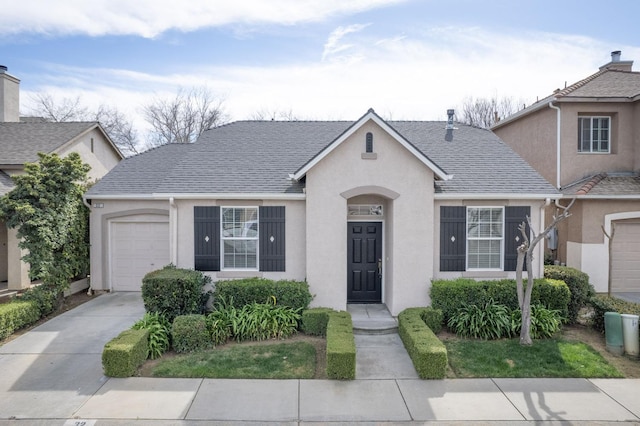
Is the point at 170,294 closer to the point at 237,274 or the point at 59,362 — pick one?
the point at 237,274

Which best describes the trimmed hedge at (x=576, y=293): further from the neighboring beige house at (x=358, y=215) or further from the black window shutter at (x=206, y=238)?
the black window shutter at (x=206, y=238)

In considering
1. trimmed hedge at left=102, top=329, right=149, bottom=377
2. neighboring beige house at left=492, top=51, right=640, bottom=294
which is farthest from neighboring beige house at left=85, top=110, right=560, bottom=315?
neighboring beige house at left=492, top=51, right=640, bottom=294

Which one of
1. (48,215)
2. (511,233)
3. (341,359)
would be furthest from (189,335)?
(511,233)

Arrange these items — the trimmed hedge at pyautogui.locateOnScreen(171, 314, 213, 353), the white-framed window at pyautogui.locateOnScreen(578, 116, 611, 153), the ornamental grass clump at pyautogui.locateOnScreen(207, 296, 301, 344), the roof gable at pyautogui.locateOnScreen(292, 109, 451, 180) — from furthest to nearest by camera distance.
→ the white-framed window at pyautogui.locateOnScreen(578, 116, 611, 153), the roof gable at pyautogui.locateOnScreen(292, 109, 451, 180), the ornamental grass clump at pyautogui.locateOnScreen(207, 296, 301, 344), the trimmed hedge at pyautogui.locateOnScreen(171, 314, 213, 353)

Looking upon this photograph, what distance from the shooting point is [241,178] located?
35.6ft

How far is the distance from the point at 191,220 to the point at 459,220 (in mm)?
6790

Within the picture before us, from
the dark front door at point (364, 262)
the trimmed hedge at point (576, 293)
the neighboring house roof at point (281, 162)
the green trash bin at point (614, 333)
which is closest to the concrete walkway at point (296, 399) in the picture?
the green trash bin at point (614, 333)

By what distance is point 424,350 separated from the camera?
713 cm

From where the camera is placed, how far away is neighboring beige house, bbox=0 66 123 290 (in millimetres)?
12656

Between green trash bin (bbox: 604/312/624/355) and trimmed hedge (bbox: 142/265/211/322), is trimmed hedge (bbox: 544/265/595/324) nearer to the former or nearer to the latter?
green trash bin (bbox: 604/312/624/355)

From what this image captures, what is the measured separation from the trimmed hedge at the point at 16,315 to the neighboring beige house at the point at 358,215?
336cm

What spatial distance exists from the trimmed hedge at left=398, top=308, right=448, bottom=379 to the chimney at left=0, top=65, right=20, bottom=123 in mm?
18041

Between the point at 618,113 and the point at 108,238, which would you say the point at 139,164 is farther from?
the point at 618,113

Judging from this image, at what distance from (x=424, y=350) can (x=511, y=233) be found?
4.86 metres
